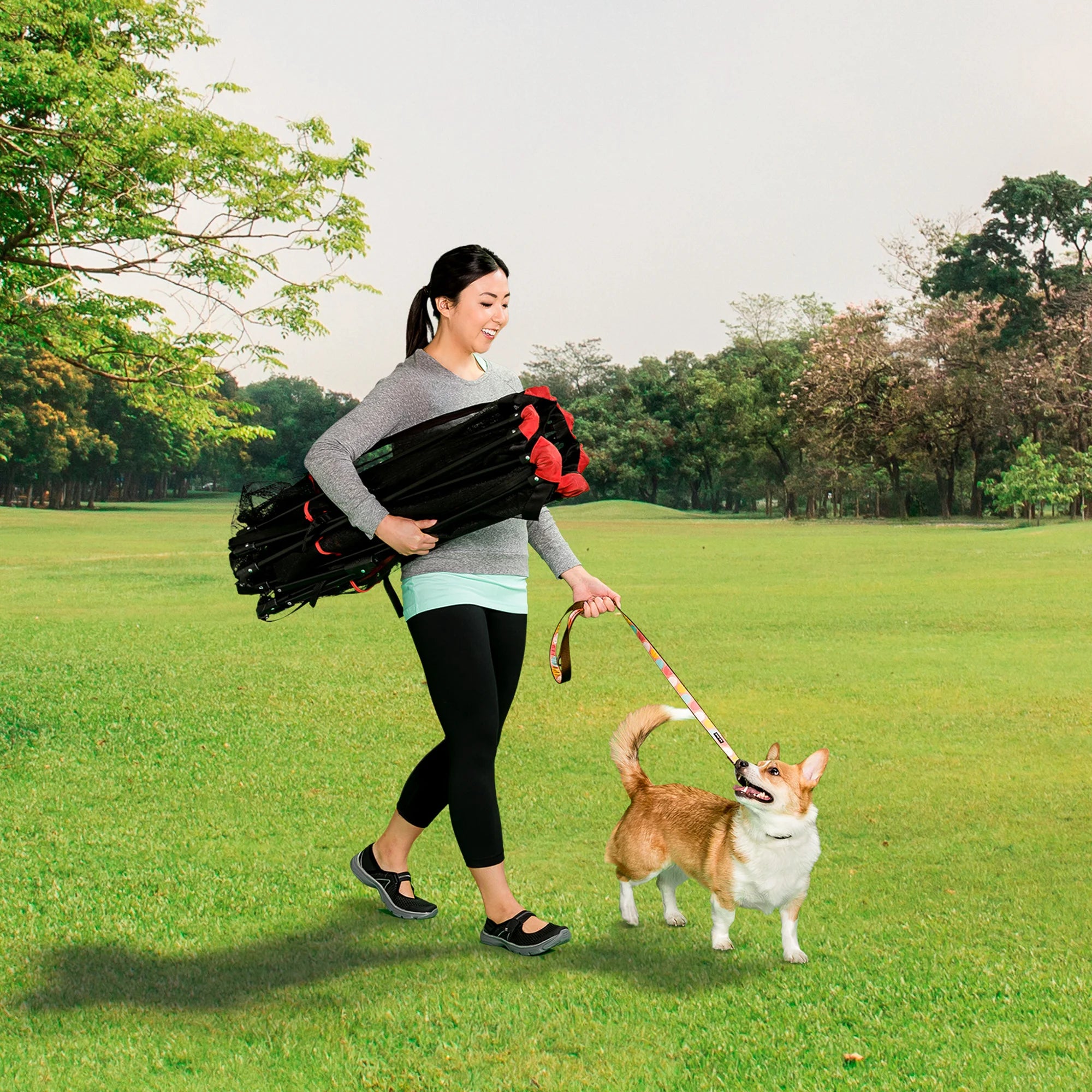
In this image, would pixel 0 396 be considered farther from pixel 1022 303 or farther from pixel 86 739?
pixel 86 739

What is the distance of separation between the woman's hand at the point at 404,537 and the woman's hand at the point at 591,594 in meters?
0.61

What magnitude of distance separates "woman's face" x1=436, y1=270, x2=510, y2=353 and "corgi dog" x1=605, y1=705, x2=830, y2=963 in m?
1.37

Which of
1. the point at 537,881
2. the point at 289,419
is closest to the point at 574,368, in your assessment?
the point at 289,419

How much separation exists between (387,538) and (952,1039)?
221 centimetres

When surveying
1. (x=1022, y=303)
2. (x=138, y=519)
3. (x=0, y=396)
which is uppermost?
(x=1022, y=303)

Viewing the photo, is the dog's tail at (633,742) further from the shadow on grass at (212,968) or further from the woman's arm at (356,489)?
the woman's arm at (356,489)

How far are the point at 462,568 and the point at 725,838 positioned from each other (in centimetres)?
116

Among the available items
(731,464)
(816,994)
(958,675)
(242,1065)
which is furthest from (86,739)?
(731,464)

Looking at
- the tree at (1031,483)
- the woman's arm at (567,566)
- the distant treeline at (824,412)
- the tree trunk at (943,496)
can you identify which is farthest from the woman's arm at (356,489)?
the tree trunk at (943,496)

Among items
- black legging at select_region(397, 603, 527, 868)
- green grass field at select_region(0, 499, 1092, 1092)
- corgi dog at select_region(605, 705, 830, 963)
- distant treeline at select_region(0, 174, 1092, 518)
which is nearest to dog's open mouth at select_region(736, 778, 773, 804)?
corgi dog at select_region(605, 705, 830, 963)

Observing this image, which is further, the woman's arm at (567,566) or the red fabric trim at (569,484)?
the woman's arm at (567,566)

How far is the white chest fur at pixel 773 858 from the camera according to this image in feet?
11.6

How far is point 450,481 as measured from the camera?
3789mm

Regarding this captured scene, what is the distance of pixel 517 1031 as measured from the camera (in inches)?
139
